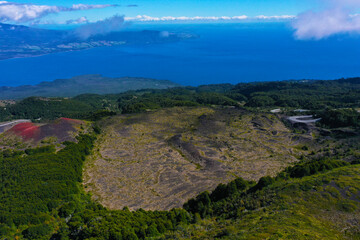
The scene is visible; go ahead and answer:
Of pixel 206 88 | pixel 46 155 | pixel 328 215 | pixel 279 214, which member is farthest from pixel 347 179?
pixel 206 88

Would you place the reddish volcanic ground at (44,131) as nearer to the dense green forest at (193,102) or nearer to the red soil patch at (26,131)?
the red soil patch at (26,131)

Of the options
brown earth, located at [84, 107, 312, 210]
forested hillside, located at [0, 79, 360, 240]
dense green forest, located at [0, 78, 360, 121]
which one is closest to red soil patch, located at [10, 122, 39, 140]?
forested hillside, located at [0, 79, 360, 240]

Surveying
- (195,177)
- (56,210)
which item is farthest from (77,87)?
(56,210)

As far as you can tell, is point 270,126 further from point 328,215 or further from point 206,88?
point 206,88

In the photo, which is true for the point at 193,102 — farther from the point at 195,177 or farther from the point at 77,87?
the point at 77,87

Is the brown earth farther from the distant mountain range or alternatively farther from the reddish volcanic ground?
the distant mountain range

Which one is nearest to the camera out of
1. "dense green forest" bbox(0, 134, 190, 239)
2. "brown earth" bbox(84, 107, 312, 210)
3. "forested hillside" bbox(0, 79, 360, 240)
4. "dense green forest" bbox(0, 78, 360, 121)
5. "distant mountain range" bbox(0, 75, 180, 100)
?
"forested hillside" bbox(0, 79, 360, 240)

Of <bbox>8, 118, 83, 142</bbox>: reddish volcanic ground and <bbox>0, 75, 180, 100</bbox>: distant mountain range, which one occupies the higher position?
<bbox>8, 118, 83, 142</bbox>: reddish volcanic ground

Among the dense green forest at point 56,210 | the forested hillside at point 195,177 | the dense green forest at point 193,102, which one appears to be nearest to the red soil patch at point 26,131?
the forested hillside at point 195,177
